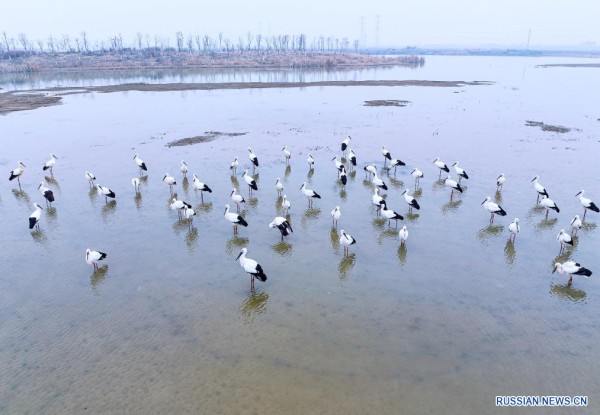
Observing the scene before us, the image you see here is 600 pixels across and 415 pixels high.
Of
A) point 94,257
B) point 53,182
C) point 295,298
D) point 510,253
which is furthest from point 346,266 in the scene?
point 53,182

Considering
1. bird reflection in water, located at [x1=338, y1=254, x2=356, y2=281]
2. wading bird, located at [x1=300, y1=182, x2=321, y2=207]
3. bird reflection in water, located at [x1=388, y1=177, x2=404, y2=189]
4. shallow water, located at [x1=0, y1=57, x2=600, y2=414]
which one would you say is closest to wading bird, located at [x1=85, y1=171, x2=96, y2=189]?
shallow water, located at [x1=0, y1=57, x2=600, y2=414]

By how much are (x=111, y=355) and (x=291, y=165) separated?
Answer: 48.7ft

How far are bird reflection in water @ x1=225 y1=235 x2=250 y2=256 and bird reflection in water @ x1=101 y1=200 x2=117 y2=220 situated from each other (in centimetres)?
545

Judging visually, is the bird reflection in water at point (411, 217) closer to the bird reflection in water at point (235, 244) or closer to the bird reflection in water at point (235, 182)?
the bird reflection in water at point (235, 244)

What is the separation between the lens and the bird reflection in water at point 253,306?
10.6 m

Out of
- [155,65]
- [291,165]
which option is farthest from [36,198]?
[155,65]

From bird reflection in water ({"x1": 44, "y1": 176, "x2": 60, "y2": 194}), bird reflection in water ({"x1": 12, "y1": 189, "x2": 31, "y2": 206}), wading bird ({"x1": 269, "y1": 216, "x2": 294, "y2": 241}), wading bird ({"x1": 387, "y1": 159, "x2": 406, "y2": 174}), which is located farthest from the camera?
wading bird ({"x1": 387, "y1": 159, "x2": 406, "y2": 174})

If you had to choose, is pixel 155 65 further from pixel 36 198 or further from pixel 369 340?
pixel 369 340

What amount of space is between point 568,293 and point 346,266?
6.12 metres

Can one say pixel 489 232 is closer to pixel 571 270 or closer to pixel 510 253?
pixel 510 253

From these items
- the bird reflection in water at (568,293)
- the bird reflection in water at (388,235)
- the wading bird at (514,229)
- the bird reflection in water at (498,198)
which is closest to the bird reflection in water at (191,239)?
the bird reflection in water at (388,235)

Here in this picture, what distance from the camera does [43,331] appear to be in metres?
10.1

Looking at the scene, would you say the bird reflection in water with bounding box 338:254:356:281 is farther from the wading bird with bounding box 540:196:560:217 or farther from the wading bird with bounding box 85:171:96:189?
the wading bird with bounding box 85:171:96:189

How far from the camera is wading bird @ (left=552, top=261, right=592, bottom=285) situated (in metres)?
11.3
